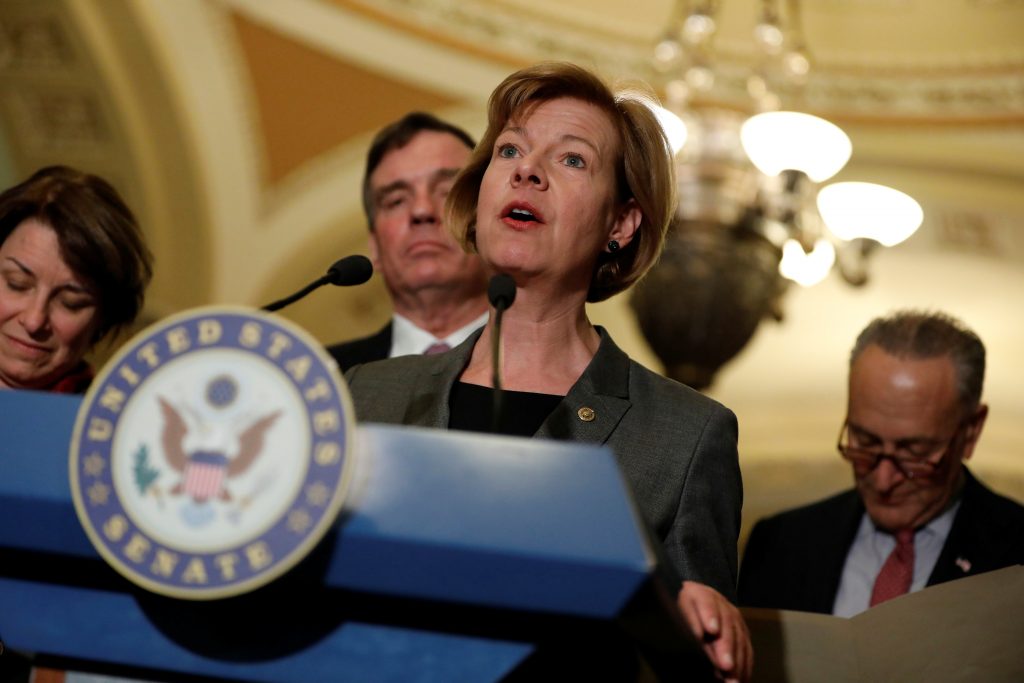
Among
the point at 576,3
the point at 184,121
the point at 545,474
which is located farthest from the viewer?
the point at 576,3

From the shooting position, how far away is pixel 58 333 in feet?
7.32

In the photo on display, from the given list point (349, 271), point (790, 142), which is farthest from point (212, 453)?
point (790, 142)

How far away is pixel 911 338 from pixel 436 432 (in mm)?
2119

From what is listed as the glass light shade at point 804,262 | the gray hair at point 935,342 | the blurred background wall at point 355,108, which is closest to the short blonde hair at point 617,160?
the gray hair at point 935,342

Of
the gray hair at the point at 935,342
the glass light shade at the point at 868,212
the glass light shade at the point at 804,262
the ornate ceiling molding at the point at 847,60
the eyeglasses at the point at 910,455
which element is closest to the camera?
the eyeglasses at the point at 910,455

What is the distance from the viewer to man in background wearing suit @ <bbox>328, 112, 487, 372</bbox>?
3.00 metres

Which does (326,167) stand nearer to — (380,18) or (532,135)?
(380,18)

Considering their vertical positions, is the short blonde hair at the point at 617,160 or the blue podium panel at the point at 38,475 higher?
the short blonde hair at the point at 617,160

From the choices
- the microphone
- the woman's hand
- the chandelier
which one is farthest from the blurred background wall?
the woman's hand

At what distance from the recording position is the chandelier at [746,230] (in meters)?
5.46

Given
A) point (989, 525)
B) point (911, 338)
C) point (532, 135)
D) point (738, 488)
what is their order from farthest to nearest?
1. point (911, 338)
2. point (989, 525)
3. point (532, 135)
4. point (738, 488)

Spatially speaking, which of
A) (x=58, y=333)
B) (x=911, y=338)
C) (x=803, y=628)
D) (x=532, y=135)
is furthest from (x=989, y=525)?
(x=58, y=333)

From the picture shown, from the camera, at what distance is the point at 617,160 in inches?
83.7

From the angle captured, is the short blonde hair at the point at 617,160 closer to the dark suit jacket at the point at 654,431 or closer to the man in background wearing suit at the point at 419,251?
A: the dark suit jacket at the point at 654,431
